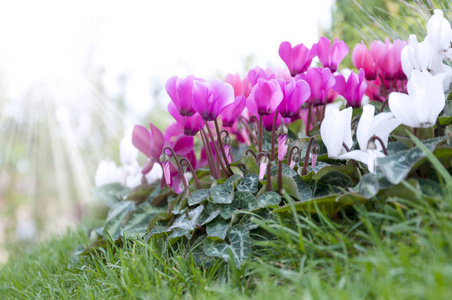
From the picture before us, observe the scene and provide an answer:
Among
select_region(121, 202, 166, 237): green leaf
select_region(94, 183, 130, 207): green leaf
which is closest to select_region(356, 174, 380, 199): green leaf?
select_region(121, 202, 166, 237): green leaf

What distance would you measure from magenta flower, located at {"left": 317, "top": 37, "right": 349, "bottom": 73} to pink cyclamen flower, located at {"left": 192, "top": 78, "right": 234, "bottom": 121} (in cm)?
62

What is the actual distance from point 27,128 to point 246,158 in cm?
875

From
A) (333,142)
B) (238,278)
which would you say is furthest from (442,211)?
(238,278)

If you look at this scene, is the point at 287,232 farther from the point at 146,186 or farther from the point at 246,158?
the point at 146,186

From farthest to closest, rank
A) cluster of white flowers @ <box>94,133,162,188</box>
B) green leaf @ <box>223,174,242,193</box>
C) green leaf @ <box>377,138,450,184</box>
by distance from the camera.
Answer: cluster of white flowers @ <box>94,133,162,188</box> → green leaf @ <box>223,174,242,193</box> → green leaf @ <box>377,138,450,184</box>

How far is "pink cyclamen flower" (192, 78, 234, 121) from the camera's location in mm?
1600

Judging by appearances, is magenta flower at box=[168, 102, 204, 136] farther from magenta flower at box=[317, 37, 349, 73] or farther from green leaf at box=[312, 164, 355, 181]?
magenta flower at box=[317, 37, 349, 73]

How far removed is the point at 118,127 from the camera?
7.39 meters

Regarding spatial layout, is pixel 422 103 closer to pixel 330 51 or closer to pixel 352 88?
pixel 352 88

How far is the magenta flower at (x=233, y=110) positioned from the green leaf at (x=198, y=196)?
1.25 ft

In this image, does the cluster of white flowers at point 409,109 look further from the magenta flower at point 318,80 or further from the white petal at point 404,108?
the magenta flower at point 318,80

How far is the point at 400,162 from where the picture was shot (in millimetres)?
1383

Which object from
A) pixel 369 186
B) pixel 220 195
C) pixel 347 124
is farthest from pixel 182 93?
pixel 369 186

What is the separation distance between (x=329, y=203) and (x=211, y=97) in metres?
0.60
